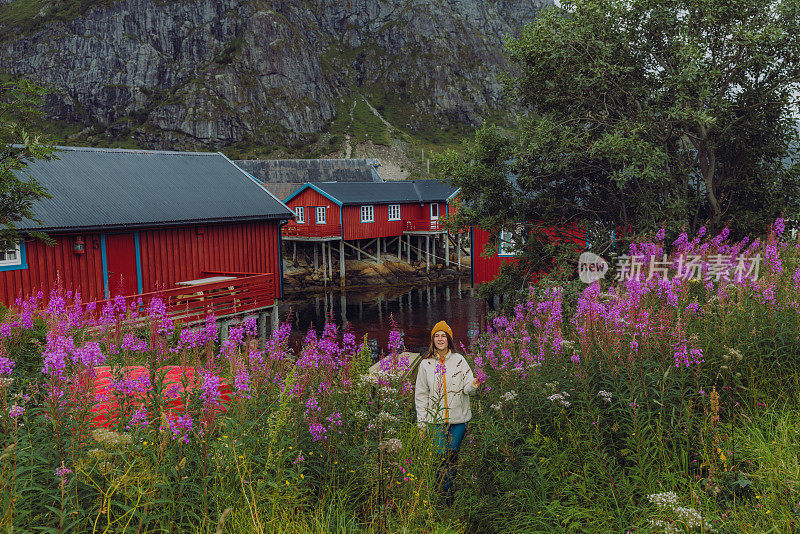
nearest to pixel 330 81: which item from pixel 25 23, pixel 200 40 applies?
pixel 200 40

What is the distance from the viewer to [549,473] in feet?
15.5

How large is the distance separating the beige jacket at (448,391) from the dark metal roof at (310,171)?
6177cm

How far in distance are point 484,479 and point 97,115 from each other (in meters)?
113

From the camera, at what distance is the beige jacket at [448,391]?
16.8ft

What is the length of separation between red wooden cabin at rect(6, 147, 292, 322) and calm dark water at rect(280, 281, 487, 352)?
4.42 m

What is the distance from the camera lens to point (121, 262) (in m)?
18.0

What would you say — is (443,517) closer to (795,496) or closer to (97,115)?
(795,496)

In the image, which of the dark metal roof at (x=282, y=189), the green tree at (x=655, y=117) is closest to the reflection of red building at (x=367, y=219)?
the dark metal roof at (x=282, y=189)

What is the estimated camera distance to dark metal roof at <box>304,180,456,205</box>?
39.7 metres

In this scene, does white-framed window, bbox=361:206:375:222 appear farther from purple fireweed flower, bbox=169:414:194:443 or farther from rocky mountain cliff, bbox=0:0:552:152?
rocky mountain cliff, bbox=0:0:552:152

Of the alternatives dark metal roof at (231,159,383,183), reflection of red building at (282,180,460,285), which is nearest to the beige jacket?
reflection of red building at (282,180,460,285)

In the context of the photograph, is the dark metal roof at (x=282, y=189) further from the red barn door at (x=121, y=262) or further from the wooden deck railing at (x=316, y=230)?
the red barn door at (x=121, y=262)

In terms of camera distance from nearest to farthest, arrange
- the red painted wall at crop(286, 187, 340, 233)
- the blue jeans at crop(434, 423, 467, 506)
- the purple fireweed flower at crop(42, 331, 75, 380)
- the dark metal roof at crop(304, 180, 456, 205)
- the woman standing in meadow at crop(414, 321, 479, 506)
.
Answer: the purple fireweed flower at crop(42, 331, 75, 380) → the blue jeans at crop(434, 423, 467, 506) → the woman standing in meadow at crop(414, 321, 479, 506) → the red painted wall at crop(286, 187, 340, 233) → the dark metal roof at crop(304, 180, 456, 205)

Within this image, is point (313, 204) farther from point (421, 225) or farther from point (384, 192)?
point (421, 225)
